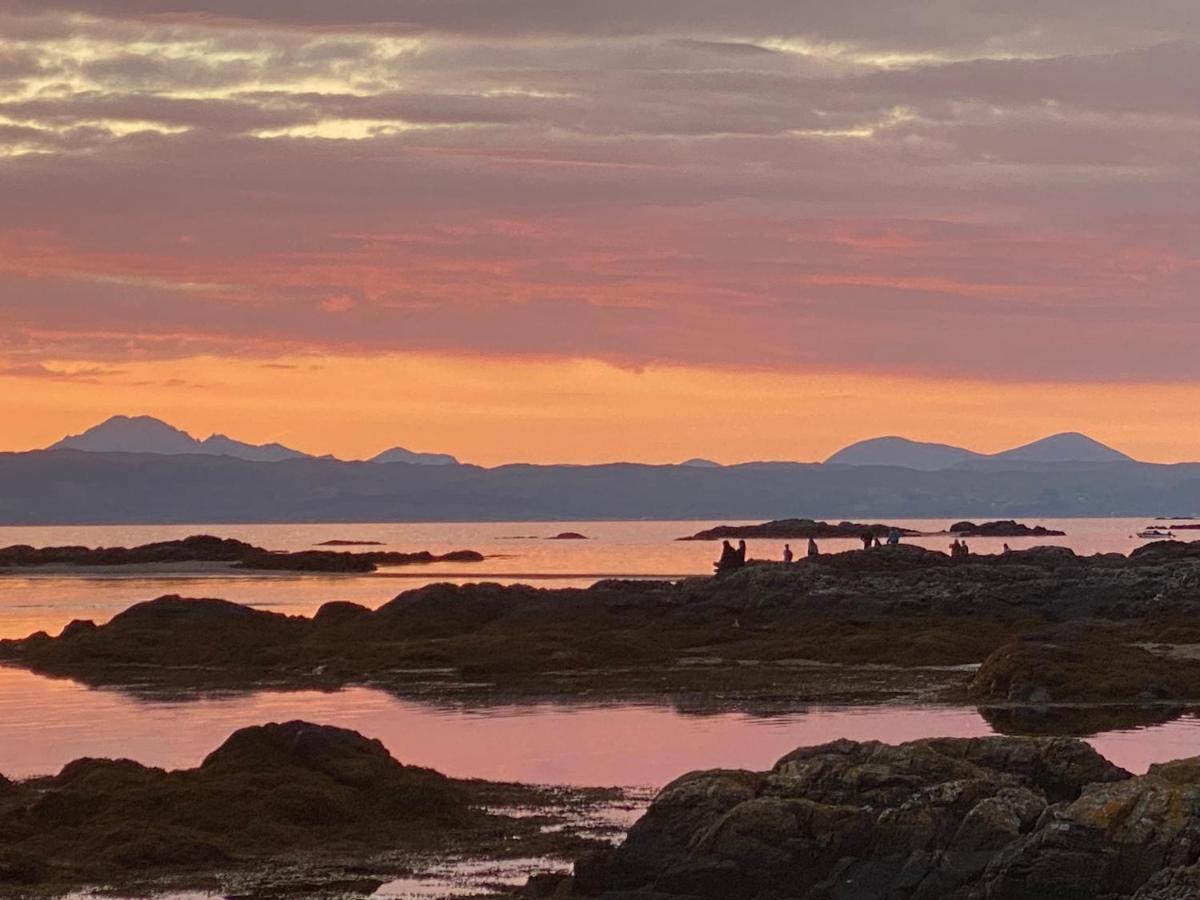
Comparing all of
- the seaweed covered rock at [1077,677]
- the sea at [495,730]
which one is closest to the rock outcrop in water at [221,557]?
the sea at [495,730]

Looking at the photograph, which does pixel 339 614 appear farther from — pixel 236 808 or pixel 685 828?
pixel 685 828

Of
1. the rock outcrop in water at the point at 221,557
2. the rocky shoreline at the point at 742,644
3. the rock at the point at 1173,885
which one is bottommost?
the rock at the point at 1173,885

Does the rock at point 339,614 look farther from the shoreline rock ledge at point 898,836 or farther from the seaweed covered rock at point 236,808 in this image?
the shoreline rock ledge at point 898,836

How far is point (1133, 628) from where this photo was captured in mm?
63406

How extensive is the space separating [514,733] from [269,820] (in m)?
14.0

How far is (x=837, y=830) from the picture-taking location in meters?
23.1

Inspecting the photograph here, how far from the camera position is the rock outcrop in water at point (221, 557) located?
146 m

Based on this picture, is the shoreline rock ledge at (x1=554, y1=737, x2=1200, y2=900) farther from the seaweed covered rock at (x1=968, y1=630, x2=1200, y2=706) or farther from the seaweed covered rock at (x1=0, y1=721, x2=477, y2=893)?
the seaweed covered rock at (x1=968, y1=630, x2=1200, y2=706)

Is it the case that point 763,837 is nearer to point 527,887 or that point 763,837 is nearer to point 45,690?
point 527,887

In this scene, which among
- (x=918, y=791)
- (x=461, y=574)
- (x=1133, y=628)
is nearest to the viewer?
(x=918, y=791)

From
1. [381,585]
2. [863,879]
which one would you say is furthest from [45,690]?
[381,585]

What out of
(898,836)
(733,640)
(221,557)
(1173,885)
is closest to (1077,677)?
(733,640)

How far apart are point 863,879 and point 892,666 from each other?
35.1 meters

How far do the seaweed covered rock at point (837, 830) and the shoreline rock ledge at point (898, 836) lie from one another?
0.06 ft
